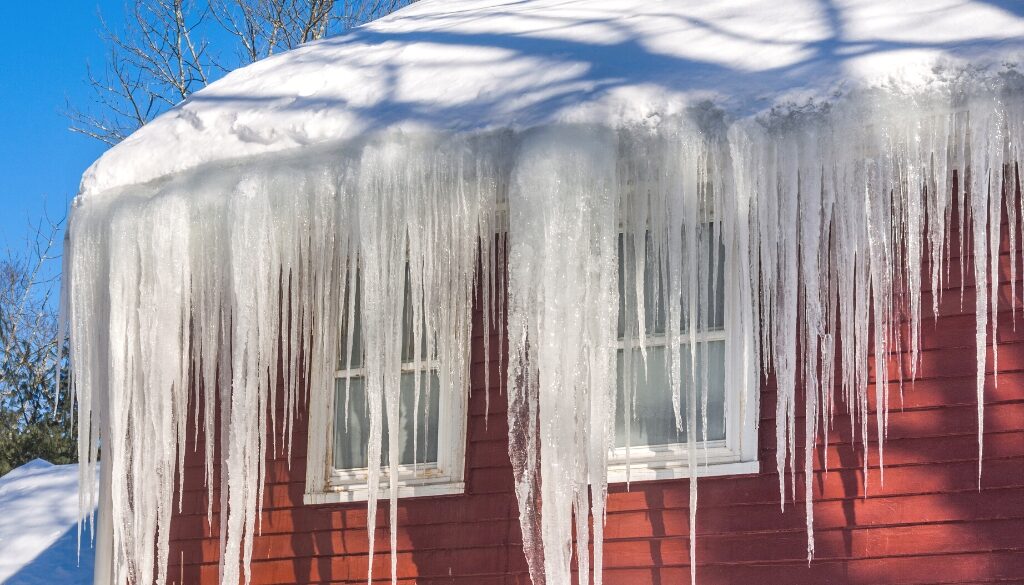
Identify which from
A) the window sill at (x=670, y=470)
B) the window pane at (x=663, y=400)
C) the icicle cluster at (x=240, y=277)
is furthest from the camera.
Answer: the window pane at (x=663, y=400)

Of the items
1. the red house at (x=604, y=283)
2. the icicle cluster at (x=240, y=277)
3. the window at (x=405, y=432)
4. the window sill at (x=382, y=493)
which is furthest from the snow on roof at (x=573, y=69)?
the window sill at (x=382, y=493)

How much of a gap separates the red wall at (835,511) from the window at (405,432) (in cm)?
9

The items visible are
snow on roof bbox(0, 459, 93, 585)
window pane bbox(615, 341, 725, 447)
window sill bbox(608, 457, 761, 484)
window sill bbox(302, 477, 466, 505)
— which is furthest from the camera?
snow on roof bbox(0, 459, 93, 585)

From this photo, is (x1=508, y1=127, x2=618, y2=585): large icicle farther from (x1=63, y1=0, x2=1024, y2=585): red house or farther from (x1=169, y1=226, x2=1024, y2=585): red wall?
(x1=169, y1=226, x2=1024, y2=585): red wall

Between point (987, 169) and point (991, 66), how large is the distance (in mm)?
618

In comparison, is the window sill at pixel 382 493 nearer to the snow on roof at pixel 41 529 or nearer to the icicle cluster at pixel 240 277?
the icicle cluster at pixel 240 277

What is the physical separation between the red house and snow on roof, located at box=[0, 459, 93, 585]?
13.0 ft

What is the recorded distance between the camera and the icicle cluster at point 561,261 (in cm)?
401

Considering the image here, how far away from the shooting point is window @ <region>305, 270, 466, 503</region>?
5688mm

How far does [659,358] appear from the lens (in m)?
5.38

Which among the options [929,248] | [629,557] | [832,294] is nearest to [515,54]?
[832,294]

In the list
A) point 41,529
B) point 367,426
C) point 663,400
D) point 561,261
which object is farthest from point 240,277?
point 41,529

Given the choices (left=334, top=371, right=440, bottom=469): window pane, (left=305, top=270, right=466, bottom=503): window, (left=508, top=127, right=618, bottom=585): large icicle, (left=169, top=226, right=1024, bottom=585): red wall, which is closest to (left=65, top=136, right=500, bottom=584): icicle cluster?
(left=508, top=127, right=618, bottom=585): large icicle

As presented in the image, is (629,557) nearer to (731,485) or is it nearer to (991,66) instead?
(731,485)
